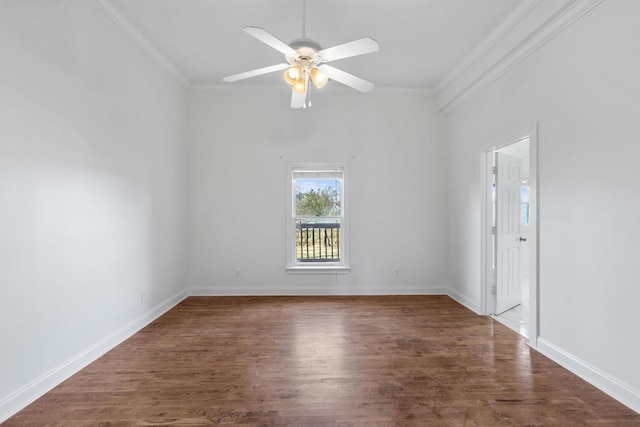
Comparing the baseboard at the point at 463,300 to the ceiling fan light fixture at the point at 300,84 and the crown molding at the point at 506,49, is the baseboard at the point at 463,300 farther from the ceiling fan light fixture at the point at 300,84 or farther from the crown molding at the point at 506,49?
the ceiling fan light fixture at the point at 300,84

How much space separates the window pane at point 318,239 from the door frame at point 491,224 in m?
2.03

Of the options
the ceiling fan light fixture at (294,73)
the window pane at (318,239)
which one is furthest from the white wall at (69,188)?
A: the window pane at (318,239)

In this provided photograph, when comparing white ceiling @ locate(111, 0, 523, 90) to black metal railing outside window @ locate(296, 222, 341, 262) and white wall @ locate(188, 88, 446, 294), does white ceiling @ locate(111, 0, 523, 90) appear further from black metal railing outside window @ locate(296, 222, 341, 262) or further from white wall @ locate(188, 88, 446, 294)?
black metal railing outside window @ locate(296, 222, 341, 262)

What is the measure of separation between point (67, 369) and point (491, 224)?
4.47m

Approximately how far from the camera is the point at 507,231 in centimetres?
394

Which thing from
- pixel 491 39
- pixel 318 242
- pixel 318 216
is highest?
pixel 491 39

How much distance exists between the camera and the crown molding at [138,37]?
9.18 feet

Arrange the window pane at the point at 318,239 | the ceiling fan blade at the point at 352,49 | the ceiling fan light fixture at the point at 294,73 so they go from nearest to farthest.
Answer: the ceiling fan blade at the point at 352,49, the ceiling fan light fixture at the point at 294,73, the window pane at the point at 318,239

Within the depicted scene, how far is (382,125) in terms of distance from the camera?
4781 millimetres

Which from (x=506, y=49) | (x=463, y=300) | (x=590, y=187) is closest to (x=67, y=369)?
(x=590, y=187)

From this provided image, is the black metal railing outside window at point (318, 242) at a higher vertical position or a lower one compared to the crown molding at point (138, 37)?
lower

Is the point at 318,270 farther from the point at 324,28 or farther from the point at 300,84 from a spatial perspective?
the point at 324,28

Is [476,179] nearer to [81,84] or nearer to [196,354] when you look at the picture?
[196,354]

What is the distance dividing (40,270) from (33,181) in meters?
0.62
